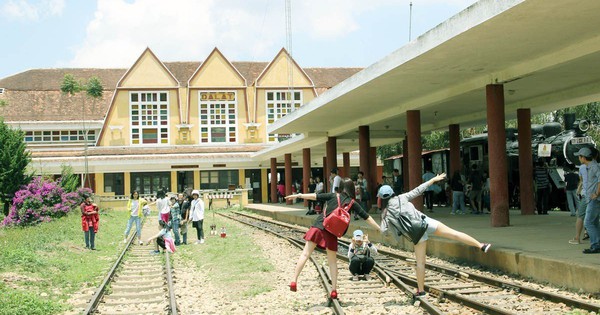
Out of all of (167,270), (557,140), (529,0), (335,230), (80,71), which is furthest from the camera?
(80,71)

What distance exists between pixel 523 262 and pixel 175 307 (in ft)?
18.2

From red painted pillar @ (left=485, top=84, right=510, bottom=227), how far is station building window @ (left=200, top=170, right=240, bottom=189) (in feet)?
120

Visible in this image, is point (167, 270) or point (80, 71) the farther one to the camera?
point (80, 71)

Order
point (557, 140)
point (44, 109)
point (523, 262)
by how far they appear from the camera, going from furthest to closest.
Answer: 1. point (44, 109)
2. point (557, 140)
3. point (523, 262)

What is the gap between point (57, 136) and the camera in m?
55.2

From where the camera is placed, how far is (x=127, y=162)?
48.7m

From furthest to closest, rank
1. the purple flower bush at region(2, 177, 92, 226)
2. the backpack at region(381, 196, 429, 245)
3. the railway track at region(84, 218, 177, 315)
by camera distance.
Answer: the purple flower bush at region(2, 177, 92, 226), the railway track at region(84, 218, 177, 315), the backpack at region(381, 196, 429, 245)

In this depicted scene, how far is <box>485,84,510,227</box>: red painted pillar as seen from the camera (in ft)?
53.1

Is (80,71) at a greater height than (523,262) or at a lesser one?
greater

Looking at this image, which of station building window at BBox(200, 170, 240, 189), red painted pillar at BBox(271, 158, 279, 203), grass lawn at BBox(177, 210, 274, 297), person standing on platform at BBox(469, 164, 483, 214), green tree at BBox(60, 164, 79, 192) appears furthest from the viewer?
station building window at BBox(200, 170, 240, 189)

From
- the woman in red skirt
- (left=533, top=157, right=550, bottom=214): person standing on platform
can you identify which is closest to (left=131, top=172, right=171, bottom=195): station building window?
(left=533, top=157, right=550, bottom=214): person standing on platform

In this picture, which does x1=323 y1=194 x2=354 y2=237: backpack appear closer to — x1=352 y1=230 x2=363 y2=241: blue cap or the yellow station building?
x1=352 y1=230 x2=363 y2=241: blue cap

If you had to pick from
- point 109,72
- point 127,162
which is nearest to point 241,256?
point 127,162

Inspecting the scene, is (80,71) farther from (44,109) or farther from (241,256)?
(241,256)
